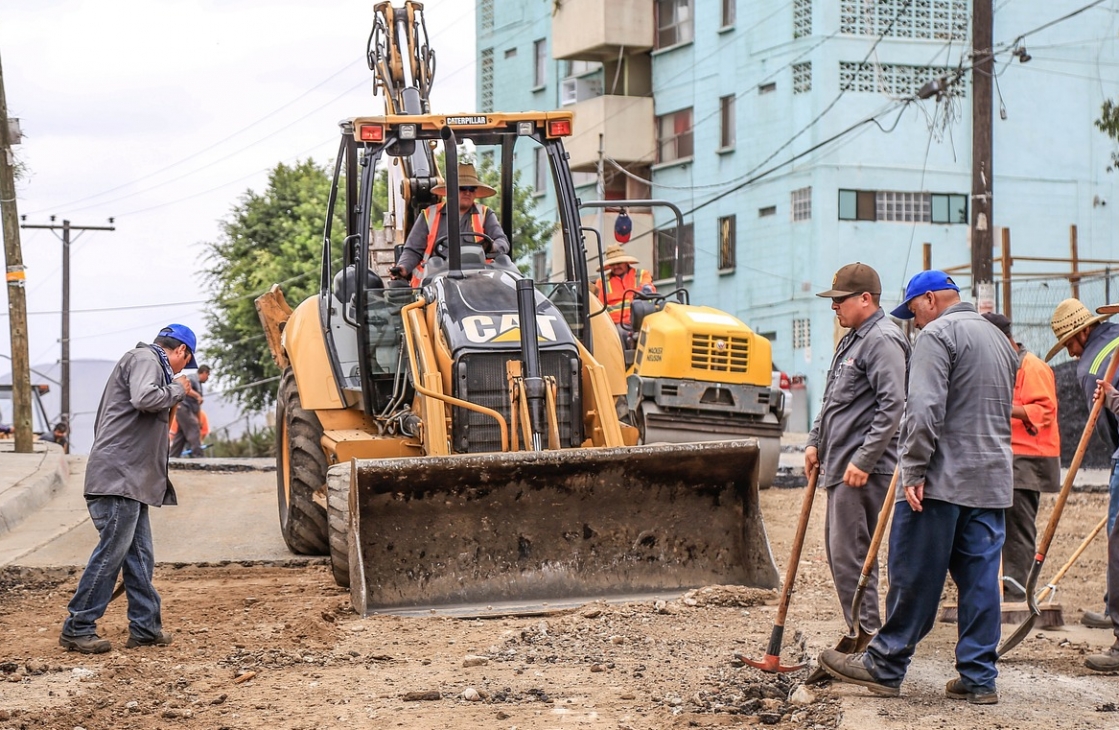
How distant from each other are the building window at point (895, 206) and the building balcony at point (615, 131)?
6.37 metres

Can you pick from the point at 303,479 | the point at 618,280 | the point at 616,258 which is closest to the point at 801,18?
the point at 618,280

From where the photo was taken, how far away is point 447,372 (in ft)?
32.1

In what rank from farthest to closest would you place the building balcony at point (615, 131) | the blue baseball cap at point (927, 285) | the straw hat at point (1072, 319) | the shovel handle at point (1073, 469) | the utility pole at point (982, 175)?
the building balcony at point (615, 131) → the utility pole at point (982, 175) → the straw hat at point (1072, 319) → the shovel handle at point (1073, 469) → the blue baseball cap at point (927, 285)

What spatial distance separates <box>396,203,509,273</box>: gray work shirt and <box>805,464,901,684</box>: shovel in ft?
15.2

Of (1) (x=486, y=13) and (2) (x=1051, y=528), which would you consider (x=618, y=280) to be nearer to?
(2) (x=1051, y=528)

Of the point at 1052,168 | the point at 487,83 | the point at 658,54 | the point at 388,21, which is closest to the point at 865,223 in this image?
the point at 1052,168

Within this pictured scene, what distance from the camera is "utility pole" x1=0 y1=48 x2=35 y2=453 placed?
20.7 meters

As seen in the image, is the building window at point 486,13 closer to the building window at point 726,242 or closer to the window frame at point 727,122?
the window frame at point 727,122

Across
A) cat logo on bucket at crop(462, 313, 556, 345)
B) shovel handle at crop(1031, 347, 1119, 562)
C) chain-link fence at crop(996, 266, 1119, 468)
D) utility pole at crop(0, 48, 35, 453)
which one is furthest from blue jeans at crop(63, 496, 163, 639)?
utility pole at crop(0, 48, 35, 453)

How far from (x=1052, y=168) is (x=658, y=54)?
9.85 metres

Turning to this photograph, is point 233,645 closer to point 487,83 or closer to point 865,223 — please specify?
point 865,223

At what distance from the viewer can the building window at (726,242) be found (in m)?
36.2

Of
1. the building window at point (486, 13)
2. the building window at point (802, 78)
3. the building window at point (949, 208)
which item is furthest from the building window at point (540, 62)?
the building window at point (949, 208)

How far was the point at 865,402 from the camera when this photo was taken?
7.17m
